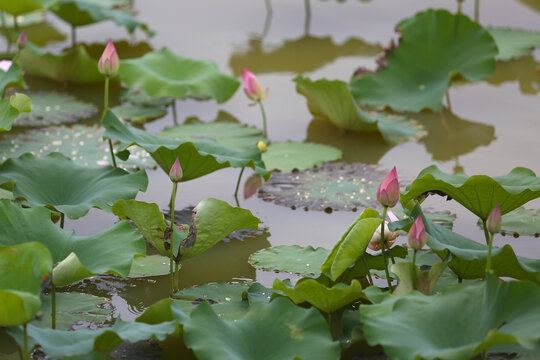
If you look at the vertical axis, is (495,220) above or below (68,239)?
above

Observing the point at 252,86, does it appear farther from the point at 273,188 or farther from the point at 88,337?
the point at 88,337

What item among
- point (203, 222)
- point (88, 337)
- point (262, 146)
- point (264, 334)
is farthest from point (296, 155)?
point (88, 337)

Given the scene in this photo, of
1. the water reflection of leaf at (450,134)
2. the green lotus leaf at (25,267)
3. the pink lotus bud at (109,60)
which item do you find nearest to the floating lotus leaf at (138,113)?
the pink lotus bud at (109,60)

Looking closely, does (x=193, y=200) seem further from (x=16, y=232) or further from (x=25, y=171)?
(x=16, y=232)

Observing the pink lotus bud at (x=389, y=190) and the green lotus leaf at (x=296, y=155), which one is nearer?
the pink lotus bud at (x=389, y=190)

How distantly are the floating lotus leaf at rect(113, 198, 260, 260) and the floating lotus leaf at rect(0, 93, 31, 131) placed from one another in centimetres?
38

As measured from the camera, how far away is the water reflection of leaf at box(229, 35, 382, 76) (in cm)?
357

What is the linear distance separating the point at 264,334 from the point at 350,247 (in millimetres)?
295

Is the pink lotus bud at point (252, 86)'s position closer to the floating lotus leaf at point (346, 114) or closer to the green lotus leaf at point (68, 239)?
the floating lotus leaf at point (346, 114)

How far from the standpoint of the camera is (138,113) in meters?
3.03

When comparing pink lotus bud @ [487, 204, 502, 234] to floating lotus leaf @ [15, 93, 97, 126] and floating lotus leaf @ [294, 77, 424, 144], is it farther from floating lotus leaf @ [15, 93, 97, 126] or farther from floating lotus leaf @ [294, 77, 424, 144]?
floating lotus leaf @ [15, 93, 97, 126]

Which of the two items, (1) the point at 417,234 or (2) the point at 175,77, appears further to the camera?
(2) the point at 175,77

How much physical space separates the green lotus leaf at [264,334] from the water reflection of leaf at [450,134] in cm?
135

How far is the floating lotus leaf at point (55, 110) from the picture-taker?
2.95m
